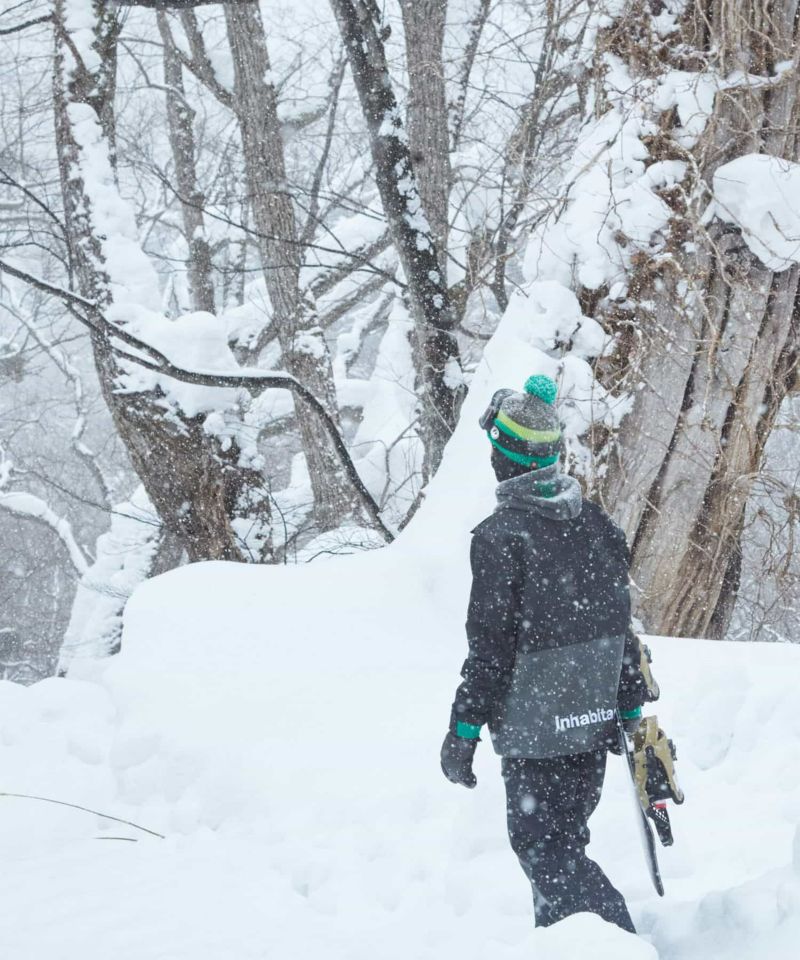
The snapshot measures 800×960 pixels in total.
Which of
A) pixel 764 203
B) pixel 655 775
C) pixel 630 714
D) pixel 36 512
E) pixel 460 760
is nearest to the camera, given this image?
pixel 460 760

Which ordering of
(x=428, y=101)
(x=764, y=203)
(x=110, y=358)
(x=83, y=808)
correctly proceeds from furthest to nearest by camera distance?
(x=428, y=101)
(x=110, y=358)
(x=764, y=203)
(x=83, y=808)

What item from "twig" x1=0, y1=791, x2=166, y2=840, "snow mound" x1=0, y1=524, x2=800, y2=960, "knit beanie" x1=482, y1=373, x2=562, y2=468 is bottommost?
"twig" x1=0, y1=791, x2=166, y2=840

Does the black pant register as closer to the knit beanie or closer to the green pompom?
the knit beanie

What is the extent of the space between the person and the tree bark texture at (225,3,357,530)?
488cm

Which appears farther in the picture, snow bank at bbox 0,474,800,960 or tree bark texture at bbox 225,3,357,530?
tree bark texture at bbox 225,3,357,530

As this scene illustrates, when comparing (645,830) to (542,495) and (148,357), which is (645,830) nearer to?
(542,495)

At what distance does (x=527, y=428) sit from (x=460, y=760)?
2.80 ft

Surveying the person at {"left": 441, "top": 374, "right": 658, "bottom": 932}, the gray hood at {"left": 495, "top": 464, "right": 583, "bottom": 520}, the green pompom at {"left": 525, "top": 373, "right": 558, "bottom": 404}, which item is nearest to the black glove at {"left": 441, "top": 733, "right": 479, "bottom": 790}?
the person at {"left": 441, "top": 374, "right": 658, "bottom": 932}

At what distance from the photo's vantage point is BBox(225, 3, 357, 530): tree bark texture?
7.11 meters

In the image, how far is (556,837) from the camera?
2195 mm

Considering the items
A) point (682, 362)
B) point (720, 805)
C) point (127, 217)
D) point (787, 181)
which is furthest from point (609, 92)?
point (720, 805)

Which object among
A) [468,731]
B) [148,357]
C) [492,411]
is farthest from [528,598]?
[148,357]

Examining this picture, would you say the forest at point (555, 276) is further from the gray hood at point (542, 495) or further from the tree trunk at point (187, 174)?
the tree trunk at point (187, 174)

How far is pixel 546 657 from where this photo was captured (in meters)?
2.16
